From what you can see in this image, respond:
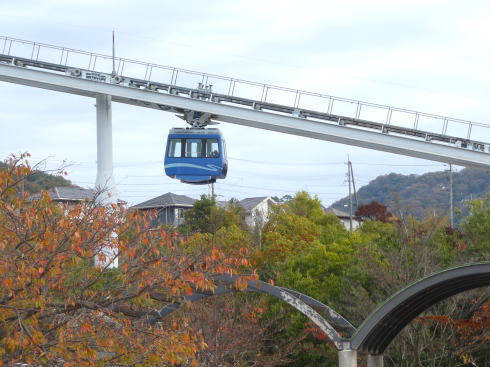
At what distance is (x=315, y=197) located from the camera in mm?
69562

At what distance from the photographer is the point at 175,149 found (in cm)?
3822

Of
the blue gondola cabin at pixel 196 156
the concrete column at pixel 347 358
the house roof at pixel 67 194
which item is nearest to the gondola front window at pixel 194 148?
the blue gondola cabin at pixel 196 156

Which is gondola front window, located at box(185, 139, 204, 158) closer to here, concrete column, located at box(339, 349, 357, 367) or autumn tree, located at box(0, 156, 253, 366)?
concrete column, located at box(339, 349, 357, 367)

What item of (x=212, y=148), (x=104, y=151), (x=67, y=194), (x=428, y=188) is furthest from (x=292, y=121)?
(x=428, y=188)

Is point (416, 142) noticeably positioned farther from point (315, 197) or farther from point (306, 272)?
point (315, 197)

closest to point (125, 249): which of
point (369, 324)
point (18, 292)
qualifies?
point (18, 292)

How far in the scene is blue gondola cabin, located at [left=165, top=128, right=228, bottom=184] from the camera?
37.3 metres

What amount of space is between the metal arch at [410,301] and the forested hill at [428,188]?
306ft

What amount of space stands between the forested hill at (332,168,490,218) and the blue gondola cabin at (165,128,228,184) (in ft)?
249

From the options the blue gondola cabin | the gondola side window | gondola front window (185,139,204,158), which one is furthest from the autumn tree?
the gondola side window

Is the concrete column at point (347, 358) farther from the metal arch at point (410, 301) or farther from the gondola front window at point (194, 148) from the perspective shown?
the gondola front window at point (194, 148)

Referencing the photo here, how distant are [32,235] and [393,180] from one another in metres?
127

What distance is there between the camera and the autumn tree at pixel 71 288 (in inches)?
481

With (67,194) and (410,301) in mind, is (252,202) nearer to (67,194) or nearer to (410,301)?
(67,194)
